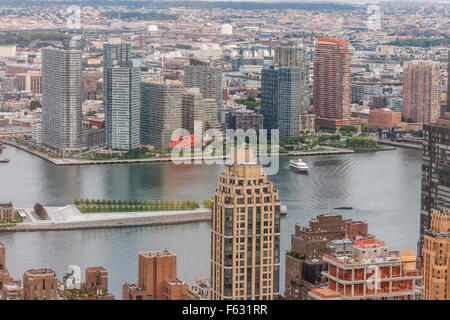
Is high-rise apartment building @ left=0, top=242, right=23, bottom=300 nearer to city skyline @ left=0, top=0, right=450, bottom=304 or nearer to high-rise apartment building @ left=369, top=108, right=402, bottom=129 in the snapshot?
city skyline @ left=0, top=0, right=450, bottom=304

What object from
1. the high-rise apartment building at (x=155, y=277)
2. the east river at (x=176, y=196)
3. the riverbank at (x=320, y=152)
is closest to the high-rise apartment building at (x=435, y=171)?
the east river at (x=176, y=196)

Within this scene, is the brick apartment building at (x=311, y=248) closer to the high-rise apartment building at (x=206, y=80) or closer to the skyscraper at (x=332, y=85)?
the high-rise apartment building at (x=206, y=80)

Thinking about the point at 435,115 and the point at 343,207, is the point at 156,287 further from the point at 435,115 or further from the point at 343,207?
the point at 435,115

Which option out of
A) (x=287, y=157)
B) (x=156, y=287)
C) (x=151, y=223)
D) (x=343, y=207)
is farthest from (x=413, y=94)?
(x=156, y=287)

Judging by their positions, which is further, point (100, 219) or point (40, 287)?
point (100, 219)

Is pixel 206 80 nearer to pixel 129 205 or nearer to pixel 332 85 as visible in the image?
pixel 332 85

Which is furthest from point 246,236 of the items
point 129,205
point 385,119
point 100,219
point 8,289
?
point 385,119
